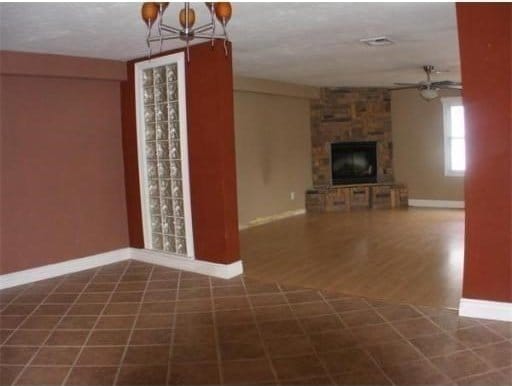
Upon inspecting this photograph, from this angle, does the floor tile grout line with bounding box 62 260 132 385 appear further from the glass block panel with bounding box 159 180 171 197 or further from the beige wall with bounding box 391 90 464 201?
the beige wall with bounding box 391 90 464 201

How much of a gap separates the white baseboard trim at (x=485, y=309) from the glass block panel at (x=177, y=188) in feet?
9.09

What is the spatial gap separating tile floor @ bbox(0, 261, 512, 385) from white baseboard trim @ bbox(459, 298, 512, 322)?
0.23 ft

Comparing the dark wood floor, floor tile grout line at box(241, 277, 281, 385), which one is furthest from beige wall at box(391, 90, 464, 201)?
floor tile grout line at box(241, 277, 281, 385)

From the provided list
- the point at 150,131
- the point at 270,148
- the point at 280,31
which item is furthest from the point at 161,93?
the point at 270,148

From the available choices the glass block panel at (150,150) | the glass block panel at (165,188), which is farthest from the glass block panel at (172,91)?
the glass block panel at (165,188)

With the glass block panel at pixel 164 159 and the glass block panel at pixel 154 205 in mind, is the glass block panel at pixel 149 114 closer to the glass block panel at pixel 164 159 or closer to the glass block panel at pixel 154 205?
the glass block panel at pixel 164 159

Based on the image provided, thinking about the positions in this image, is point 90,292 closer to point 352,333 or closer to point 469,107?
point 352,333

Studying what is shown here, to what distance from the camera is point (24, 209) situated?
4926mm

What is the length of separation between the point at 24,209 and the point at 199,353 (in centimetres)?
271

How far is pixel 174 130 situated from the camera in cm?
508

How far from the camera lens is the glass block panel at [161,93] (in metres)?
5.15

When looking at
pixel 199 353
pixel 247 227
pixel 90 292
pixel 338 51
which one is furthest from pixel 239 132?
pixel 199 353

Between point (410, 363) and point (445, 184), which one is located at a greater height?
point (445, 184)

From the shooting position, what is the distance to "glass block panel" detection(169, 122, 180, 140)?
505cm
